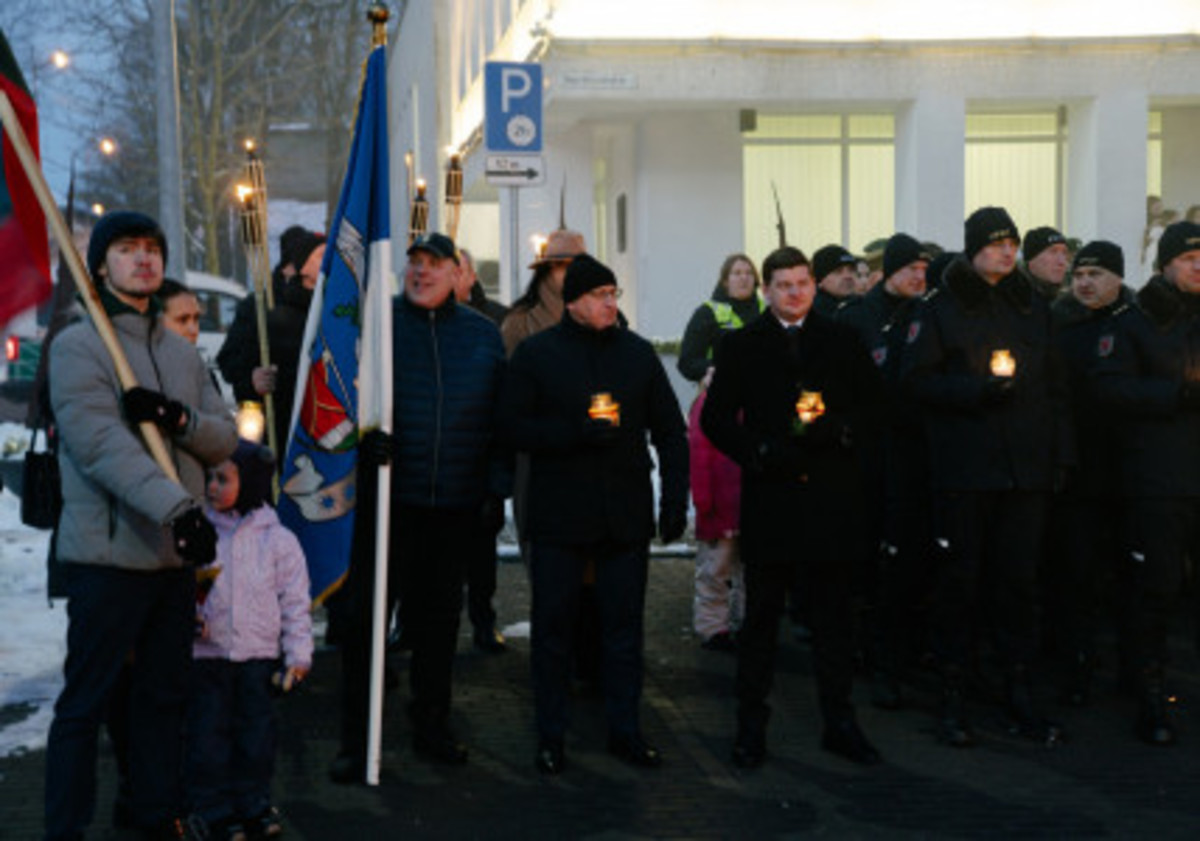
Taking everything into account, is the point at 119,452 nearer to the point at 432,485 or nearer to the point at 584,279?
the point at 432,485

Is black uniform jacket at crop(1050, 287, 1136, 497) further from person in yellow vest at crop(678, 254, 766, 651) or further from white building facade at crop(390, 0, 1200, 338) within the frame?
white building facade at crop(390, 0, 1200, 338)

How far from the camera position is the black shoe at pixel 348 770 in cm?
620

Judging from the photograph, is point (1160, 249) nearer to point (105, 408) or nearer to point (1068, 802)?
point (1068, 802)

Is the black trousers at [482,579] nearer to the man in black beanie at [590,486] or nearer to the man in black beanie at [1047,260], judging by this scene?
the man in black beanie at [590,486]

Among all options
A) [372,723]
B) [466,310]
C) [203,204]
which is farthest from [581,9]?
[203,204]

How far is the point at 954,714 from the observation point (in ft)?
21.9

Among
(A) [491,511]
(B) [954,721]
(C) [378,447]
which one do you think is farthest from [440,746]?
(B) [954,721]

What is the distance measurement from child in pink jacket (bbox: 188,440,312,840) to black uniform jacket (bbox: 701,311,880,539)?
6.21 ft

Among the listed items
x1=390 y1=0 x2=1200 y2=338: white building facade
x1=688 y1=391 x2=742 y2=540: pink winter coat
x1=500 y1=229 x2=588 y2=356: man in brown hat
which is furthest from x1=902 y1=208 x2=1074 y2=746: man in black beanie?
x1=390 y1=0 x2=1200 y2=338: white building facade

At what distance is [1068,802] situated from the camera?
19.2 feet

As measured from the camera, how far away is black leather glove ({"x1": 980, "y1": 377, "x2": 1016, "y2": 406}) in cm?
640

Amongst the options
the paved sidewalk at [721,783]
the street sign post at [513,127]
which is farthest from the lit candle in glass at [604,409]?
the street sign post at [513,127]

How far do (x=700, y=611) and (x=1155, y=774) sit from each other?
9.58ft

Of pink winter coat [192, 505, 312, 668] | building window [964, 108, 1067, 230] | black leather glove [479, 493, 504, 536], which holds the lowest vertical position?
pink winter coat [192, 505, 312, 668]
